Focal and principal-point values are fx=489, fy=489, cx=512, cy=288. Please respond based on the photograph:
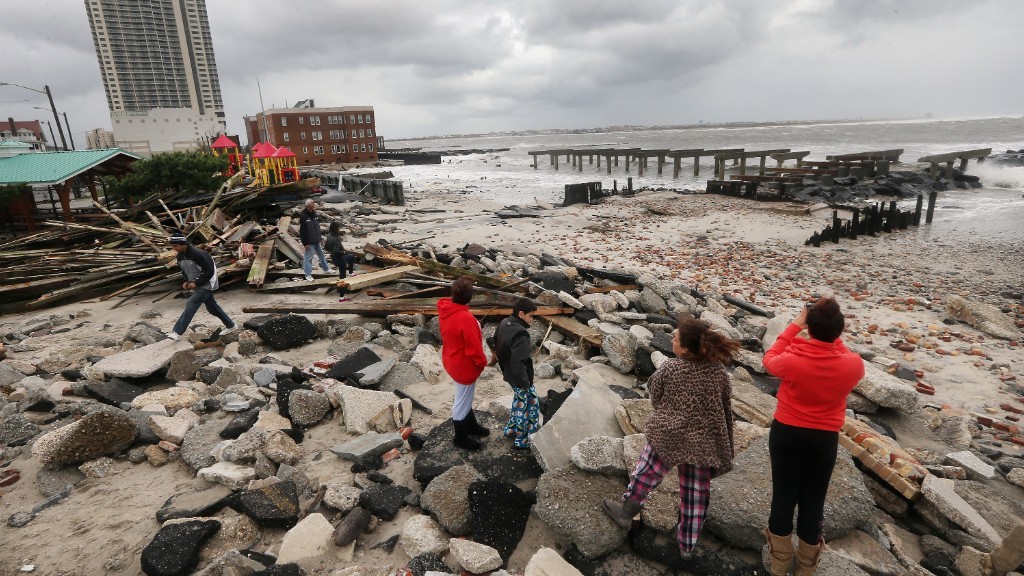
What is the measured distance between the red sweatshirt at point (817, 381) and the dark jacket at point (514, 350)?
1.74 metres

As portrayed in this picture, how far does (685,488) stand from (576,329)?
3.91 m

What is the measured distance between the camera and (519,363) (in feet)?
12.5

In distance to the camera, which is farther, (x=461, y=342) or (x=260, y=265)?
(x=260, y=265)

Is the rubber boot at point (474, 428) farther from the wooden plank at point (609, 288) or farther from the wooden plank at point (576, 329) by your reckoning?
the wooden plank at point (609, 288)

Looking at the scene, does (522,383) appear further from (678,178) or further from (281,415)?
(678,178)

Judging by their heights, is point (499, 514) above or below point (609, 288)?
below

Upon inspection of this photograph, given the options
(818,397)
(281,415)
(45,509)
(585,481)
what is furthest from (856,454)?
(45,509)

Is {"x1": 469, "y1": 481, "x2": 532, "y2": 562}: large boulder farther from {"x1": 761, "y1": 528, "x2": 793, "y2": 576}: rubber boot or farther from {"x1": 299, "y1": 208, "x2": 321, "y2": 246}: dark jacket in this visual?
{"x1": 299, "y1": 208, "x2": 321, "y2": 246}: dark jacket

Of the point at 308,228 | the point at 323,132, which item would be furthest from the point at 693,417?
the point at 323,132

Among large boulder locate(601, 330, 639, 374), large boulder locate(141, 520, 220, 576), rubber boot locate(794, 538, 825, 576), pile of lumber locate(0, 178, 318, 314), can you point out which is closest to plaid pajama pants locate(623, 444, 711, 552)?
rubber boot locate(794, 538, 825, 576)

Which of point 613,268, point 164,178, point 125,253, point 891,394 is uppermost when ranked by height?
point 164,178

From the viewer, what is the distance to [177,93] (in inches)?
4080

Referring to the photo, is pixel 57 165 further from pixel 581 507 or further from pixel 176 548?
pixel 581 507

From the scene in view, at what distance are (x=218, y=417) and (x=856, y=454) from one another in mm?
5781
